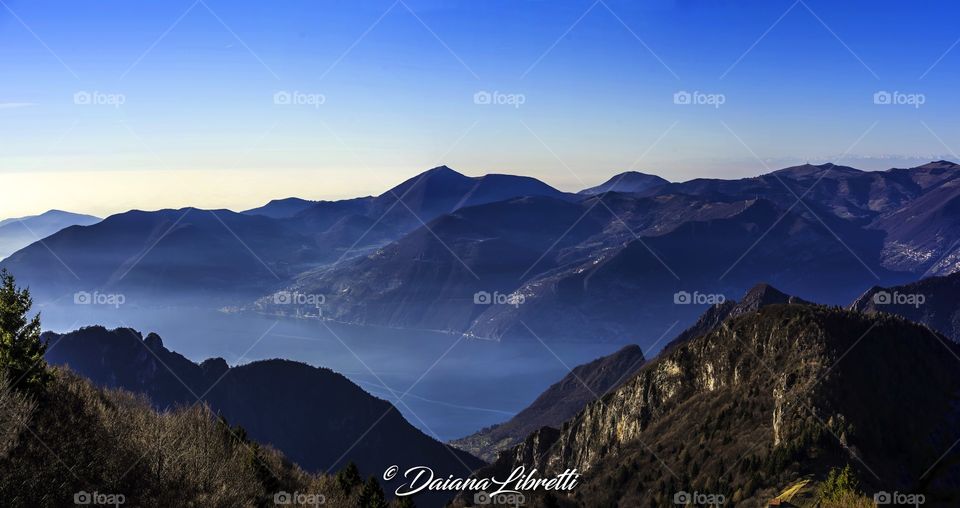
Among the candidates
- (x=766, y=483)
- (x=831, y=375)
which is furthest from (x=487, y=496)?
(x=831, y=375)

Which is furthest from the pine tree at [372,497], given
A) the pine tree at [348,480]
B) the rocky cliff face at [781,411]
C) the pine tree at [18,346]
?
the rocky cliff face at [781,411]

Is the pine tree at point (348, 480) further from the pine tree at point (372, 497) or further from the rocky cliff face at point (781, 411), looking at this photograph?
the rocky cliff face at point (781, 411)

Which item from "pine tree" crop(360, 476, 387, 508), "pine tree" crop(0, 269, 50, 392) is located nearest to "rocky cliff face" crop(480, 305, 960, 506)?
"pine tree" crop(360, 476, 387, 508)

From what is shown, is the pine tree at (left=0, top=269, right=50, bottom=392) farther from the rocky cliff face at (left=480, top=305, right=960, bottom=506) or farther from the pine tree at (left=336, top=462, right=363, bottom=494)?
the rocky cliff face at (left=480, top=305, right=960, bottom=506)

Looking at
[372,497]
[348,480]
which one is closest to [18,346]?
[372,497]

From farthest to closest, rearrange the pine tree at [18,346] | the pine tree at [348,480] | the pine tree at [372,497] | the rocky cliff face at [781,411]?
the rocky cliff face at [781,411] → the pine tree at [348,480] → the pine tree at [372,497] → the pine tree at [18,346]

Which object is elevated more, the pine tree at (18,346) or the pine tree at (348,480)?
the pine tree at (18,346)

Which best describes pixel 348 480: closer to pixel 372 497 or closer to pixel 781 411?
pixel 372 497

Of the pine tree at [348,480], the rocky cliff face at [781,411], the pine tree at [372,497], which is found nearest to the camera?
the pine tree at [372,497]
